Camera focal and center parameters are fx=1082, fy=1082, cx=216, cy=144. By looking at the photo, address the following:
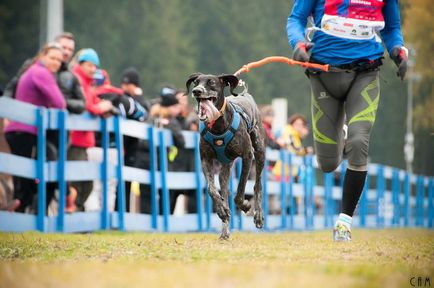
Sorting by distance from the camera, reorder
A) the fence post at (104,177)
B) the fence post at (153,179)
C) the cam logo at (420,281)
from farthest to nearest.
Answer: the fence post at (153,179)
the fence post at (104,177)
the cam logo at (420,281)

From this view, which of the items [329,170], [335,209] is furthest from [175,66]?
[329,170]

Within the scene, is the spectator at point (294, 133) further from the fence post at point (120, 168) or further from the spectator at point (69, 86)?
the spectator at point (69, 86)

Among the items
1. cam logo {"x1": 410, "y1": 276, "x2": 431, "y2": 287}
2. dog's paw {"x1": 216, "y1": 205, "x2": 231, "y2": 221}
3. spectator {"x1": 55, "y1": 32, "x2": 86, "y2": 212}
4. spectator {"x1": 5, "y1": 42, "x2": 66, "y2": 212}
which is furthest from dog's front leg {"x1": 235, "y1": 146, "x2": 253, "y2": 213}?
cam logo {"x1": 410, "y1": 276, "x2": 431, "y2": 287}

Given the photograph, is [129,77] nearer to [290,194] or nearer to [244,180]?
[290,194]

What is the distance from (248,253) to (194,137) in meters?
7.52

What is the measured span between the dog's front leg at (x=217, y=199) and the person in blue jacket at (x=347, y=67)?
90cm

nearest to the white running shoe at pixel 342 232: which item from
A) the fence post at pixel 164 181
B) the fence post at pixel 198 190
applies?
the fence post at pixel 164 181

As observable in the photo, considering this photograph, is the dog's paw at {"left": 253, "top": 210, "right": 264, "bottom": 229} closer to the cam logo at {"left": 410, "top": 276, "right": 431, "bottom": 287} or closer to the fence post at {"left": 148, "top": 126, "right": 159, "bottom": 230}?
the cam logo at {"left": 410, "top": 276, "right": 431, "bottom": 287}

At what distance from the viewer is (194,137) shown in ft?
48.3

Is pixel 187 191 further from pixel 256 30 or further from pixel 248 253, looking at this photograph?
pixel 256 30

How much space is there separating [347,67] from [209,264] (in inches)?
123

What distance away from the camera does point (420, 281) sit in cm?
596

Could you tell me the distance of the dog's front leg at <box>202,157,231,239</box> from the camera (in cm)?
884

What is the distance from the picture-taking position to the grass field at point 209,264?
18.2 ft
